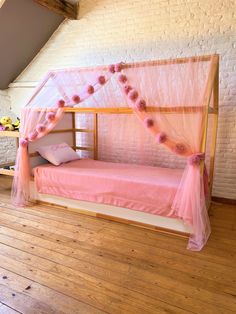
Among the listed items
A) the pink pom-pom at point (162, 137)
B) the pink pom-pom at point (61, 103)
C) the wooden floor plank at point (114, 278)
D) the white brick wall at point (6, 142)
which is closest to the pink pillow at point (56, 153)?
the pink pom-pom at point (61, 103)

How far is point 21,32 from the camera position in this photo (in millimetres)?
3414

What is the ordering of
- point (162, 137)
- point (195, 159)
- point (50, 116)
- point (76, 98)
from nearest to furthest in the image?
point (195, 159), point (162, 137), point (76, 98), point (50, 116)

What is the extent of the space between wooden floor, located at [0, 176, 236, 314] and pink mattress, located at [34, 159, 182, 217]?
27cm

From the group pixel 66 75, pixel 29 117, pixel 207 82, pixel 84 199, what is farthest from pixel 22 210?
pixel 207 82

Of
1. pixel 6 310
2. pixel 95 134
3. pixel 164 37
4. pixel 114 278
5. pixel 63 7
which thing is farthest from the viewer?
pixel 95 134

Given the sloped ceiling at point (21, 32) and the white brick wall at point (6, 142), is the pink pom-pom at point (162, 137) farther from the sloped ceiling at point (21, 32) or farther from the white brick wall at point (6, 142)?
the white brick wall at point (6, 142)

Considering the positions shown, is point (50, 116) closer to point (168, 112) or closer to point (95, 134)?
point (95, 134)

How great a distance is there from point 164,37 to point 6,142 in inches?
126

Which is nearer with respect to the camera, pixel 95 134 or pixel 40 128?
pixel 40 128

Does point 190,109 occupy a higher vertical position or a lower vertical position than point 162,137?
higher

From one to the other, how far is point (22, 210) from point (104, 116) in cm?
167

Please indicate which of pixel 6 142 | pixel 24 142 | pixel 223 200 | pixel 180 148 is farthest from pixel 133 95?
pixel 6 142

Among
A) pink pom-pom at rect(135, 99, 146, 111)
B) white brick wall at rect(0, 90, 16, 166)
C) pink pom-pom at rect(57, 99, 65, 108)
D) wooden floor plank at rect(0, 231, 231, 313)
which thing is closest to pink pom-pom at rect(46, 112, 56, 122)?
pink pom-pom at rect(57, 99, 65, 108)

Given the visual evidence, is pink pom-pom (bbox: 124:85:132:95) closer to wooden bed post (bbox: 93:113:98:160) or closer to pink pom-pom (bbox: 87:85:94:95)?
pink pom-pom (bbox: 87:85:94:95)
